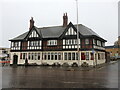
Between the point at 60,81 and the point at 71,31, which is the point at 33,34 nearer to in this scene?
the point at 71,31

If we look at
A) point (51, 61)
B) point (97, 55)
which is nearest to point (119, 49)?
point (97, 55)

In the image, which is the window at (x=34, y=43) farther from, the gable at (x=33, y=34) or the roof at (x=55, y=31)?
the roof at (x=55, y=31)

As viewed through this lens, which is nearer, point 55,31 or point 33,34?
point 33,34

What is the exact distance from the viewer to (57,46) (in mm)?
33156

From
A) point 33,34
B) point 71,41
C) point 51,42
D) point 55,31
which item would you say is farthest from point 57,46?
point 33,34

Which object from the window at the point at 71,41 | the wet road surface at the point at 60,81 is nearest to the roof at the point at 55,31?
the window at the point at 71,41

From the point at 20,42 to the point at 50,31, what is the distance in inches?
333

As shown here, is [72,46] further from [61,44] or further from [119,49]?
[119,49]

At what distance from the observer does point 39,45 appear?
114ft

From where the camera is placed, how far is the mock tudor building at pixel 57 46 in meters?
30.4

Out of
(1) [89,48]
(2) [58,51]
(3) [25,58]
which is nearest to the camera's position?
(1) [89,48]

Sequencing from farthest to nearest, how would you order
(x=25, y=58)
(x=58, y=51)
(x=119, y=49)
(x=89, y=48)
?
(x=119, y=49), (x=25, y=58), (x=58, y=51), (x=89, y=48)

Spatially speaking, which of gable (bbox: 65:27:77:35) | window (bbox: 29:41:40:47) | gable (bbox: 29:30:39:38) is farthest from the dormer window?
gable (bbox: 65:27:77:35)

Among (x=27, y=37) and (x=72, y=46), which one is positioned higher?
(x=27, y=37)
